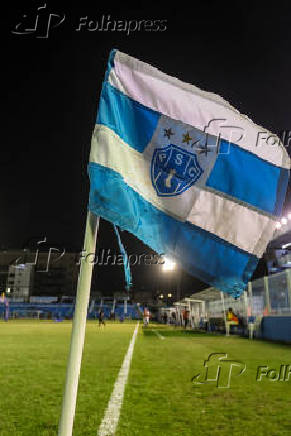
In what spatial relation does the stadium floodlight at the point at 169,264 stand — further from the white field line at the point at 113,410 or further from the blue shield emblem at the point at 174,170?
the white field line at the point at 113,410

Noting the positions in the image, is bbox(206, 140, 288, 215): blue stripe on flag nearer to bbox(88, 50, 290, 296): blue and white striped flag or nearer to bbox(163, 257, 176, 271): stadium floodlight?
bbox(88, 50, 290, 296): blue and white striped flag

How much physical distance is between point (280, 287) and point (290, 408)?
11.6 meters

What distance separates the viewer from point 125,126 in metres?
2.51

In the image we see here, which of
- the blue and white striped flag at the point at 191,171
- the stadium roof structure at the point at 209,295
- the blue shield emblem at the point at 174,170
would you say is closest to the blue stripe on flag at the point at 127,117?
the blue and white striped flag at the point at 191,171

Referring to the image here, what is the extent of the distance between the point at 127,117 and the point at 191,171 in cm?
62

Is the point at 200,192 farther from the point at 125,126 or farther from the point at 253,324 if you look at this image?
the point at 253,324

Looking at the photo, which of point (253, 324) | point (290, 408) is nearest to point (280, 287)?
point (253, 324)

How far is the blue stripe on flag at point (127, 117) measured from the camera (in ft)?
8.03

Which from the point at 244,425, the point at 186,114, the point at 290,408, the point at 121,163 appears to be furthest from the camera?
the point at 290,408

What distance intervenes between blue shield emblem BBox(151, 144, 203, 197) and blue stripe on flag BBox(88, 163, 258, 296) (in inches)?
7.6

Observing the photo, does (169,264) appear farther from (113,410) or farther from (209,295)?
(113,410)

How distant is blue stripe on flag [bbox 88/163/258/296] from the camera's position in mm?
2395

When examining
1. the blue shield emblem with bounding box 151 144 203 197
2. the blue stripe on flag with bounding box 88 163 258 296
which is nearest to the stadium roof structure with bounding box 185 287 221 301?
the blue stripe on flag with bounding box 88 163 258 296

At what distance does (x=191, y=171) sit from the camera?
8.19 feet
